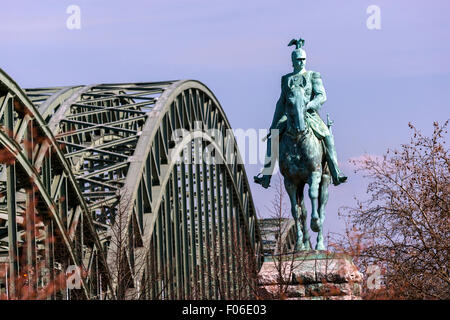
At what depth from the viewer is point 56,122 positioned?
44.8m

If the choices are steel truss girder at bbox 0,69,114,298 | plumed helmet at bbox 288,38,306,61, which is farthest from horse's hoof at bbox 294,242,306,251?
steel truss girder at bbox 0,69,114,298

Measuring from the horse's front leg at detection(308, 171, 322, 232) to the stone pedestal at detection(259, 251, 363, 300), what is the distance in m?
0.63

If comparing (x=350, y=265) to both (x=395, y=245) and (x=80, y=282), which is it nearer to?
(x=395, y=245)

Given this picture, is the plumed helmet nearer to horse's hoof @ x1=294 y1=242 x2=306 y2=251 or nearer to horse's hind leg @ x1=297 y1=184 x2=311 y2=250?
horse's hind leg @ x1=297 y1=184 x2=311 y2=250

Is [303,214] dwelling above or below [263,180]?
below

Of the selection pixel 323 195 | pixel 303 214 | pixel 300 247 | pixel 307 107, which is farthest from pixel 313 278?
pixel 307 107

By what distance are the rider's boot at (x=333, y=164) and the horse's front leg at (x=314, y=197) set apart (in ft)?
1.35

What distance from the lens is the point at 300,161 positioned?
22.4m

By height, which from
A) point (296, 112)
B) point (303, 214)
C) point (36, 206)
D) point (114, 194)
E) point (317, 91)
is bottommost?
point (303, 214)

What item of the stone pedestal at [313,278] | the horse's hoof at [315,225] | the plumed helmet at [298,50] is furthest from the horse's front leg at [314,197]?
the plumed helmet at [298,50]

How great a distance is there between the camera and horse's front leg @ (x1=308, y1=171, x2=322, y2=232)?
2238 centimetres

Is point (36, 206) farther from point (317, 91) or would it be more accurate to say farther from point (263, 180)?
point (317, 91)

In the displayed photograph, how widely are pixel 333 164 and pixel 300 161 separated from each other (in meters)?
0.73

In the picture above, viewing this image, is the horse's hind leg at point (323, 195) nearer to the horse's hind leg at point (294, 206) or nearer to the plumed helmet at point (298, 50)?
the horse's hind leg at point (294, 206)
